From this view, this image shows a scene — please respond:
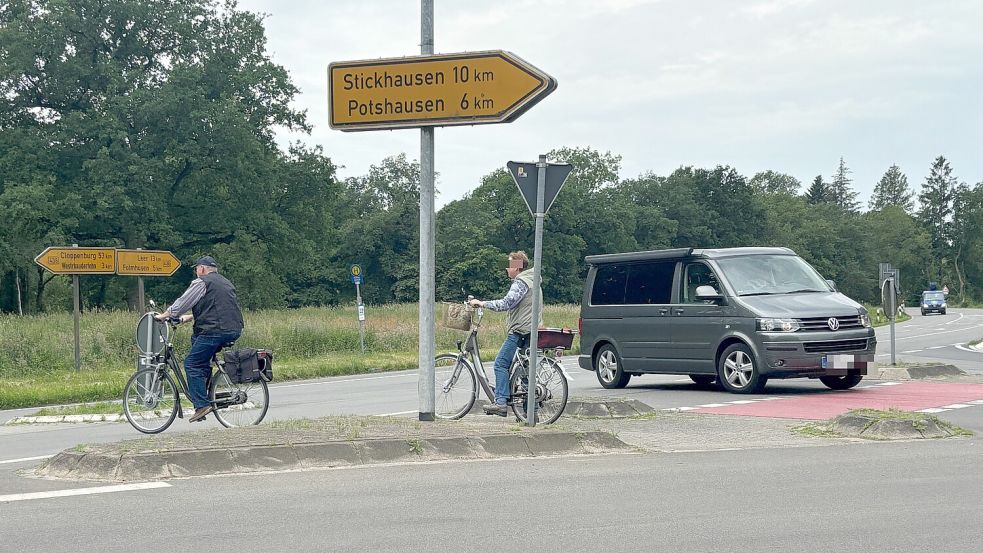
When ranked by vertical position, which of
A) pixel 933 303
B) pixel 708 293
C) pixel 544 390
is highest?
pixel 708 293

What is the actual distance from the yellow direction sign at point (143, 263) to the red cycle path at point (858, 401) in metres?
11.6

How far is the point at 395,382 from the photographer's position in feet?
75.3

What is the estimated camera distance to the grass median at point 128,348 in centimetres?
2140

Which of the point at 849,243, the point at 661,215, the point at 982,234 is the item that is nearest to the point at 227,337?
the point at 661,215

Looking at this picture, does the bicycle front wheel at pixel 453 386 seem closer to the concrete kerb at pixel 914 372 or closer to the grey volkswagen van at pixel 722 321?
the grey volkswagen van at pixel 722 321

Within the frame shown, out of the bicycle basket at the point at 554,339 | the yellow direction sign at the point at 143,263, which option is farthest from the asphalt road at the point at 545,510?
the yellow direction sign at the point at 143,263

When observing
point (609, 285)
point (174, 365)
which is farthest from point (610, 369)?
point (174, 365)

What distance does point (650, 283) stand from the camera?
18.5 m

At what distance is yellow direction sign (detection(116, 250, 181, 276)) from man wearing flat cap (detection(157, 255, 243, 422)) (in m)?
10.00

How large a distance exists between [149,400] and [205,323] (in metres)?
1.26

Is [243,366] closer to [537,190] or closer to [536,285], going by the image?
[536,285]

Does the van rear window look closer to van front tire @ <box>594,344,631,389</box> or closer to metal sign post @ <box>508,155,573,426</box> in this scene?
van front tire @ <box>594,344,631,389</box>

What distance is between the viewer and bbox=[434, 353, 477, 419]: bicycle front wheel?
12.6 meters

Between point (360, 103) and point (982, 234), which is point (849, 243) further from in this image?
point (360, 103)
